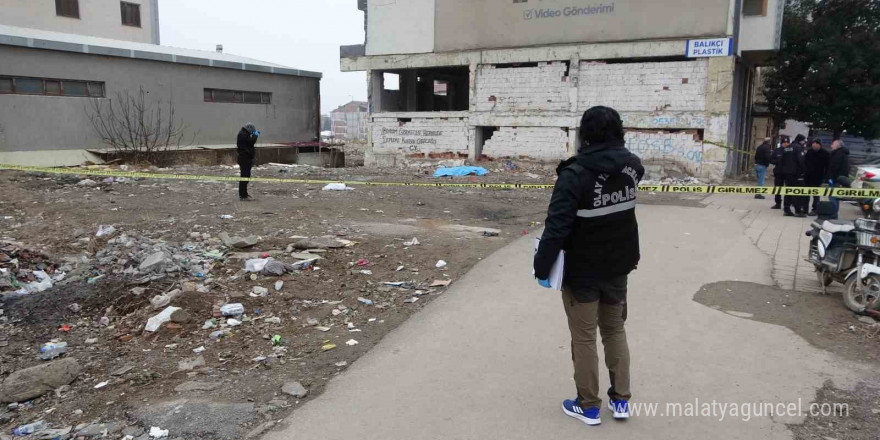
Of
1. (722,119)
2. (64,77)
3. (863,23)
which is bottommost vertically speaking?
(722,119)

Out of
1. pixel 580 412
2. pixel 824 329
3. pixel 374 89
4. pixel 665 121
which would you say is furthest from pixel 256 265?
pixel 374 89

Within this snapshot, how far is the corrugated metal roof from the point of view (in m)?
17.4

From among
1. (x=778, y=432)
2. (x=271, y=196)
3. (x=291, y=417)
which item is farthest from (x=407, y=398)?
(x=271, y=196)

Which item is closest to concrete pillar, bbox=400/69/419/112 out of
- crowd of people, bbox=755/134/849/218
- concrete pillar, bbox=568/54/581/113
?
concrete pillar, bbox=568/54/581/113

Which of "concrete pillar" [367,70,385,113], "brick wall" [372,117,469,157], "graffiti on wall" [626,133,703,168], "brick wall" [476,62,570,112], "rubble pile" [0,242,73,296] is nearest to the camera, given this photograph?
"rubble pile" [0,242,73,296]

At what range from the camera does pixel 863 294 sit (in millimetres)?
5074

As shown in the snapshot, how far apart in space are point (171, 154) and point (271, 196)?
9.72 m

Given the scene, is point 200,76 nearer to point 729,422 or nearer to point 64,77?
point 64,77

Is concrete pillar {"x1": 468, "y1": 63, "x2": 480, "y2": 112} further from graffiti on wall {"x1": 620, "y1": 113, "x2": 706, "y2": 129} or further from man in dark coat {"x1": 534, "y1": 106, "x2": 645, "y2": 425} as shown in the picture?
man in dark coat {"x1": 534, "y1": 106, "x2": 645, "y2": 425}

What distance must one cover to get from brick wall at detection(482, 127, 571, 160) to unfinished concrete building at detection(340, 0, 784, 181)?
0.04 meters

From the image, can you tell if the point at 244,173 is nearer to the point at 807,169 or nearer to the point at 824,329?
the point at 824,329

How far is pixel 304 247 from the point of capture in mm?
7227

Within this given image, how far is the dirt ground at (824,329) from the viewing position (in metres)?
3.21

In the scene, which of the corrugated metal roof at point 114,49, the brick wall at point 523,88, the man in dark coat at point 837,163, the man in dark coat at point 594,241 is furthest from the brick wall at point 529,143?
the man in dark coat at point 594,241
